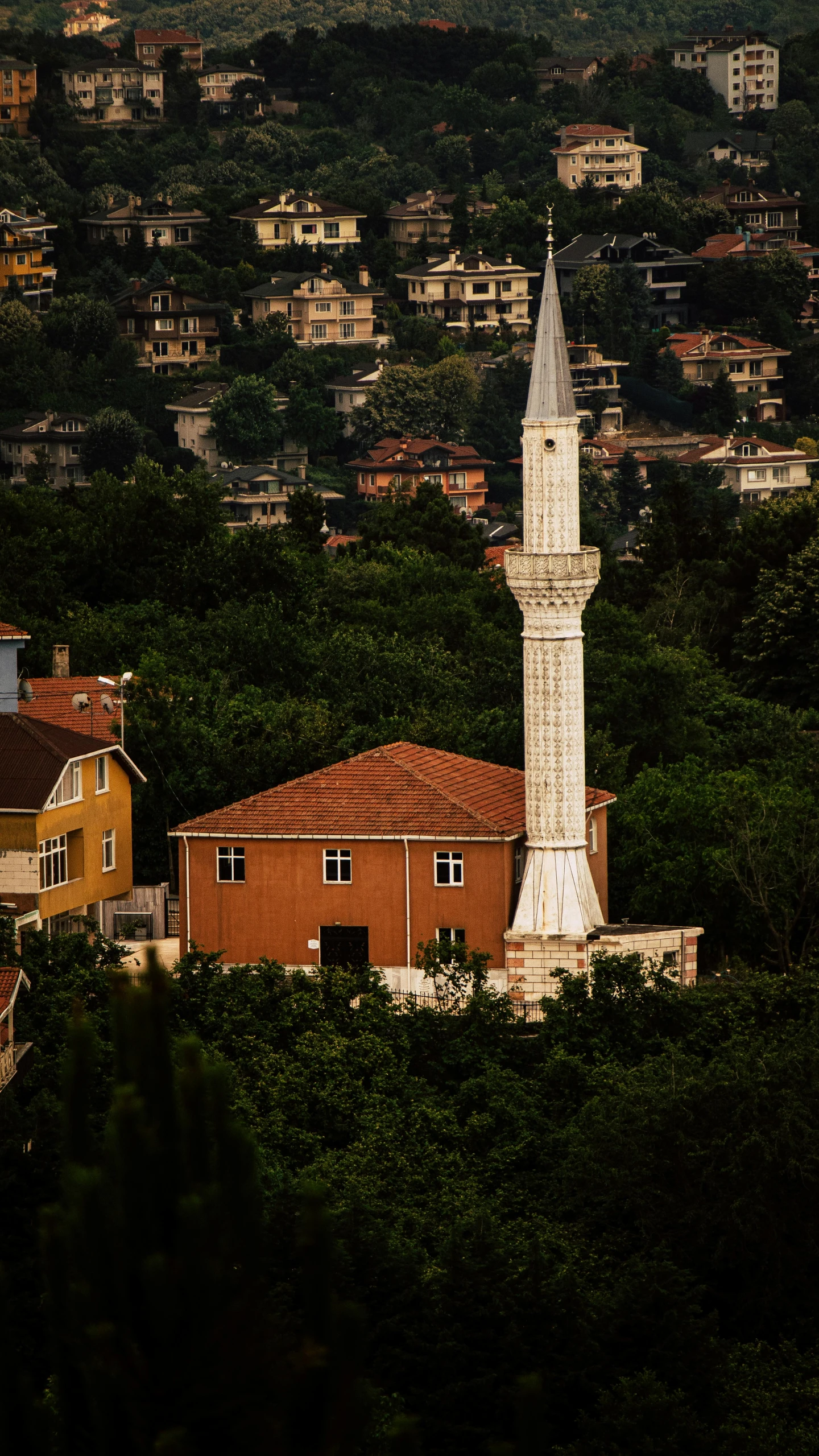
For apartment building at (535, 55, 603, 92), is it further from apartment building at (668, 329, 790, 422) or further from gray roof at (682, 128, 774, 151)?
apartment building at (668, 329, 790, 422)

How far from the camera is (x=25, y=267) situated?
127750 mm

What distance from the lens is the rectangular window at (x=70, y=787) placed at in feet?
118

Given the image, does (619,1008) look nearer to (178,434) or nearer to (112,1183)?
(112,1183)

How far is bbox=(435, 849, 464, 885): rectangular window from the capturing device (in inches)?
1366

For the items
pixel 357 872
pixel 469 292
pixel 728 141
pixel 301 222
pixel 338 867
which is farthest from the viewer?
pixel 728 141

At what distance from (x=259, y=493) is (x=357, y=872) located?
72.2 meters

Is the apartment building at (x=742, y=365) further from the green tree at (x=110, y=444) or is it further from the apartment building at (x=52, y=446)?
the apartment building at (x=52, y=446)

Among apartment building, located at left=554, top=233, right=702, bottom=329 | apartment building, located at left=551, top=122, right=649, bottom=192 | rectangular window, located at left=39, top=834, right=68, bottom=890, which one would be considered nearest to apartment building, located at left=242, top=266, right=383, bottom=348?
apartment building, located at left=554, top=233, right=702, bottom=329

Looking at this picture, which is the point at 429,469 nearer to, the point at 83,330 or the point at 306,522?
the point at 83,330

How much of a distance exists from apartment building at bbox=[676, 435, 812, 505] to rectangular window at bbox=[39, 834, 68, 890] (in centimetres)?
7363

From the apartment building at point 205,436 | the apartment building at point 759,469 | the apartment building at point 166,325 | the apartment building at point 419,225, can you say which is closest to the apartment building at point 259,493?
the apartment building at point 205,436

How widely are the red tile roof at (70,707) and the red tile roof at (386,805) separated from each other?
3833 millimetres

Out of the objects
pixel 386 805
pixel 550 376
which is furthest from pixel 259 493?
pixel 550 376

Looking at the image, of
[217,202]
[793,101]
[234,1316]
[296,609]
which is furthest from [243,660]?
[793,101]
